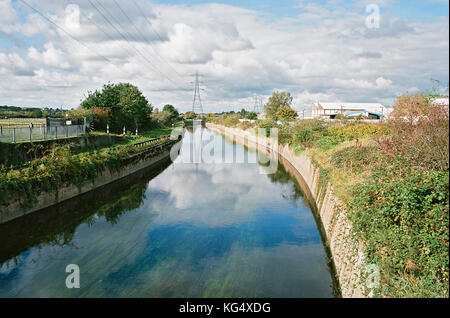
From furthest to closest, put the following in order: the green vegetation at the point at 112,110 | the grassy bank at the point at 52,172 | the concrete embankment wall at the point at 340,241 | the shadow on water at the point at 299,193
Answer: the green vegetation at the point at 112,110, the grassy bank at the point at 52,172, the shadow on water at the point at 299,193, the concrete embankment wall at the point at 340,241

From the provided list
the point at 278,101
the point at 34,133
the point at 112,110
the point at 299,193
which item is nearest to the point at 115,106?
the point at 112,110

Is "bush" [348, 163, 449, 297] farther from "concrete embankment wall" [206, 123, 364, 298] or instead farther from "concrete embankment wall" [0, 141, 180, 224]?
"concrete embankment wall" [0, 141, 180, 224]

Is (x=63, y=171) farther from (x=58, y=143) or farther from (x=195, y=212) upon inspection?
(x=195, y=212)

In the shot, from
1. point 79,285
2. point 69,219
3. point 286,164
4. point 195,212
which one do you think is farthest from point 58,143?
point 286,164

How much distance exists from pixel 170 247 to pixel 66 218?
547 cm

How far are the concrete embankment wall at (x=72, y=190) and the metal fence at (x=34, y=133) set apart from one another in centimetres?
423

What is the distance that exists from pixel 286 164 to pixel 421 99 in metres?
20.5

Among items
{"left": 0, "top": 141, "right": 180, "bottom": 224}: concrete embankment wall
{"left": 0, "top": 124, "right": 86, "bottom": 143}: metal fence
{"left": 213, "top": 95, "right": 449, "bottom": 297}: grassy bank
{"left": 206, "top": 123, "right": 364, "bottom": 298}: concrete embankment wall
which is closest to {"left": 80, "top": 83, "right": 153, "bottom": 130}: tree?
{"left": 0, "top": 141, "right": 180, "bottom": 224}: concrete embankment wall

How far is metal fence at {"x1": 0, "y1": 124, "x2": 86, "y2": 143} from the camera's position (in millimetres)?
16609

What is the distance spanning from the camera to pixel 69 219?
1347cm

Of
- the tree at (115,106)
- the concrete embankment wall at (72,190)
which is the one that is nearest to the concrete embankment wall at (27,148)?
the concrete embankment wall at (72,190)

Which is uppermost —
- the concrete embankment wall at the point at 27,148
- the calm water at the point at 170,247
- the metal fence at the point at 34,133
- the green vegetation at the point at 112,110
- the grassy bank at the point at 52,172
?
the green vegetation at the point at 112,110

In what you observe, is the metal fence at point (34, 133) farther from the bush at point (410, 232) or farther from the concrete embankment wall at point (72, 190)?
the bush at point (410, 232)

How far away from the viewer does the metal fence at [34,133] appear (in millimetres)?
16609
